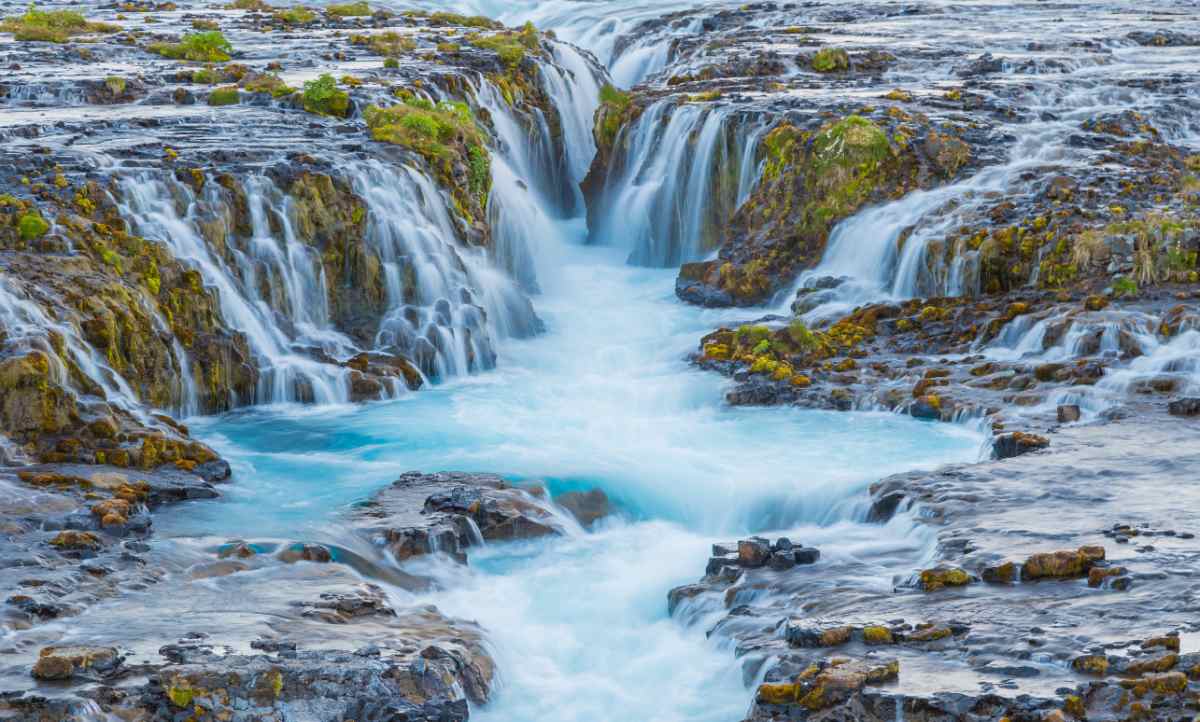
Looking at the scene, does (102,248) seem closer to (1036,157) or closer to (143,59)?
(143,59)

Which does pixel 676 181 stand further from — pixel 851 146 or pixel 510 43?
pixel 510 43

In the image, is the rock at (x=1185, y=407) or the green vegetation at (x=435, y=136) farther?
the green vegetation at (x=435, y=136)

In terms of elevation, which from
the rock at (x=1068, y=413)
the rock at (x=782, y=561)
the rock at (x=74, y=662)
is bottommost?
the rock at (x=782, y=561)

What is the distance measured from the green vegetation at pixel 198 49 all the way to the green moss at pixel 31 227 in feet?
35.7

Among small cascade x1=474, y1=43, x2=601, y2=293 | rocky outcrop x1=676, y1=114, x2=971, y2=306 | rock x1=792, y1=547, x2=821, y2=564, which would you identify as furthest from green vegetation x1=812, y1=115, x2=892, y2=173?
rock x1=792, y1=547, x2=821, y2=564

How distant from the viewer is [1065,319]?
Result: 52.3 ft

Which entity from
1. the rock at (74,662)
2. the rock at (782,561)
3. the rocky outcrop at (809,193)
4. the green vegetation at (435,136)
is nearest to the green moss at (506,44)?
the green vegetation at (435,136)

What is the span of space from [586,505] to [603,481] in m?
0.60

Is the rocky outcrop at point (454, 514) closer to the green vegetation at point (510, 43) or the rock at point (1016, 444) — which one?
the rock at point (1016, 444)

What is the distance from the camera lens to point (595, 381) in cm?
1748

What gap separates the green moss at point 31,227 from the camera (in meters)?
15.0

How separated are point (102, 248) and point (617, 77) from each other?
1879cm

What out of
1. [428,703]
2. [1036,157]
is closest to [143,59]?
[1036,157]

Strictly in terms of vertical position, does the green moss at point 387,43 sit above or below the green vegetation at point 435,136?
above
